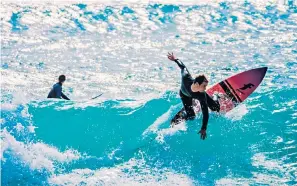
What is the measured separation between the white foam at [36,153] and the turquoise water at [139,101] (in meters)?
0.02

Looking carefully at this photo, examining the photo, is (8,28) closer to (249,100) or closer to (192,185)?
(249,100)

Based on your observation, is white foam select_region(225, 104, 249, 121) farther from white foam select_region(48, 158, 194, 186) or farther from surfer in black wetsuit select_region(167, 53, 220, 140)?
white foam select_region(48, 158, 194, 186)

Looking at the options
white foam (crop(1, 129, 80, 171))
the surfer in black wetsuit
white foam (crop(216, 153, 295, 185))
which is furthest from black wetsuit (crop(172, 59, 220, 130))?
white foam (crop(1, 129, 80, 171))

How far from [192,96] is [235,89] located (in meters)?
2.41

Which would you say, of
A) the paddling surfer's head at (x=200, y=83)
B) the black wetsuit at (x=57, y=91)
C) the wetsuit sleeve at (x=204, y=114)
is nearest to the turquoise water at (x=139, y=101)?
the black wetsuit at (x=57, y=91)

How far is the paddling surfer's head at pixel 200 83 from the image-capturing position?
9.02 metres

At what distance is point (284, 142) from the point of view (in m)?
10.0

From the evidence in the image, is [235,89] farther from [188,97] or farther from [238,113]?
[188,97]

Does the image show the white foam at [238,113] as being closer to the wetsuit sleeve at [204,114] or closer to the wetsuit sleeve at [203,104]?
the wetsuit sleeve at [203,104]

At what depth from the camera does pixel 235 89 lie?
1159cm

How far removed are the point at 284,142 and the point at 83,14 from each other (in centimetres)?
1600

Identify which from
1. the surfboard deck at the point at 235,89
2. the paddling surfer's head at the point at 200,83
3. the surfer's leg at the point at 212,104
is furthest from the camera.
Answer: the surfboard deck at the point at 235,89

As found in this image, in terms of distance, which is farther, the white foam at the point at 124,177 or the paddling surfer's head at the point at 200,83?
the paddling surfer's head at the point at 200,83

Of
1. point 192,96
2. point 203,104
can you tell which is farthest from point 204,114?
point 192,96
